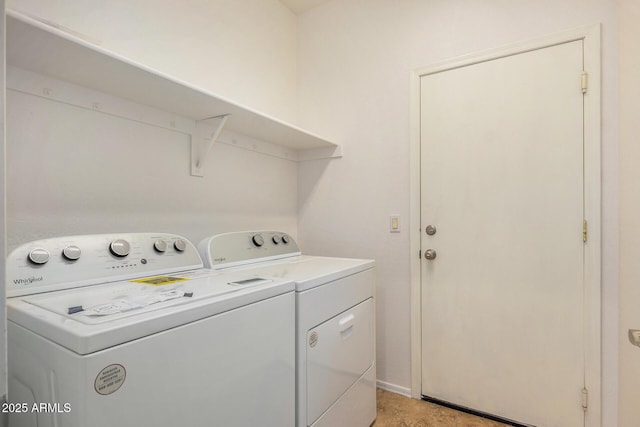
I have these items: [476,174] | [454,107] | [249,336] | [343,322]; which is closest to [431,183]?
[476,174]

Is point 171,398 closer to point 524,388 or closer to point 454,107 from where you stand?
point 524,388

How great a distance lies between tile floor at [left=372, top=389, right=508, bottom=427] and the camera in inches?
67.5

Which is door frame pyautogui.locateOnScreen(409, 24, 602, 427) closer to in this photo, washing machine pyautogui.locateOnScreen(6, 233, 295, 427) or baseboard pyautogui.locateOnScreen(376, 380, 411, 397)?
baseboard pyautogui.locateOnScreen(376, 380, 411, 397)

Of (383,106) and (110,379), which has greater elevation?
(383,106)

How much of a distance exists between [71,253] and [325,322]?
913 millimetres

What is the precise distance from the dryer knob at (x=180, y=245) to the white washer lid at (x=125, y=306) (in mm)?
226

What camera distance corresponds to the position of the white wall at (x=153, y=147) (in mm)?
1128

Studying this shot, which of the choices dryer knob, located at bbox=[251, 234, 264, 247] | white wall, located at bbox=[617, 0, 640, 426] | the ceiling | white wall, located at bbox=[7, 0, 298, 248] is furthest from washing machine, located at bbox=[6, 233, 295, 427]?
the ceiling

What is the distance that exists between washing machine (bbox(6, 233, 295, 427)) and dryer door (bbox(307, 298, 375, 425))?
0.12m

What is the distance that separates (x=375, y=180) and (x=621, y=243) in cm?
125

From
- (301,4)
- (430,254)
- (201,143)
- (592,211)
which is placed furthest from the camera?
(301,4)

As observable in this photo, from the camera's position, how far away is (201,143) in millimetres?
1680

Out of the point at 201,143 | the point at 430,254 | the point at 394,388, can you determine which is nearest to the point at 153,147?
the point at 201,143

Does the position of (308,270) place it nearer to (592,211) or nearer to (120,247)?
(120,247)
